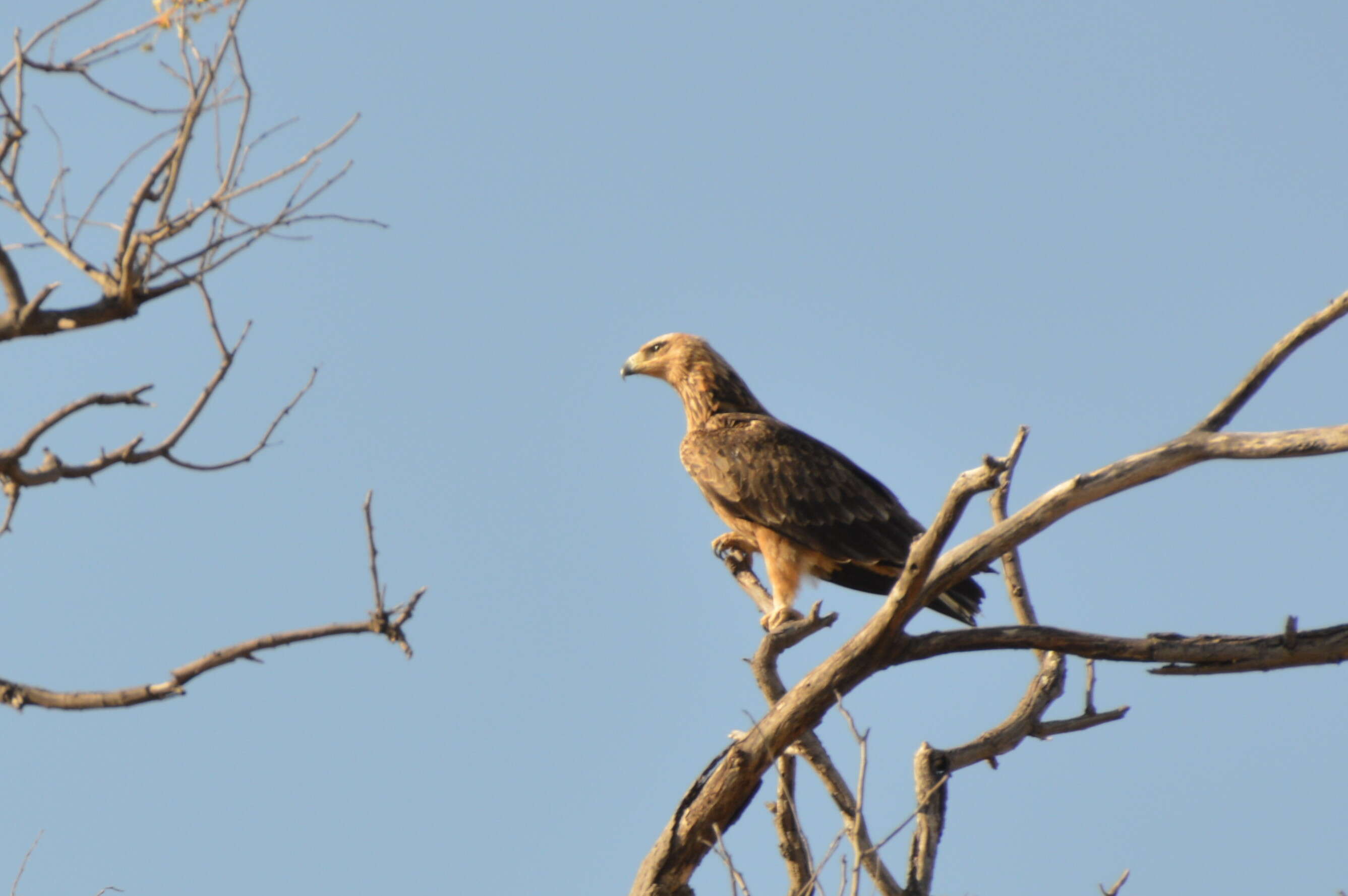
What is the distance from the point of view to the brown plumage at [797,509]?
7.38 metres

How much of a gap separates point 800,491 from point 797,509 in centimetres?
14

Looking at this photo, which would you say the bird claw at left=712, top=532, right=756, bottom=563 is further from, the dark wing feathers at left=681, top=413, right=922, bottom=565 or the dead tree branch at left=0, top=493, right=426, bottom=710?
the dead tree branch at left=0, top=493, right=426, bottom=710

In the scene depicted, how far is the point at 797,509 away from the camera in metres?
7.51

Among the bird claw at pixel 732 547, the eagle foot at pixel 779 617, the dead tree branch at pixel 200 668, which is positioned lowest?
the dead tree branch at pixel 200 668

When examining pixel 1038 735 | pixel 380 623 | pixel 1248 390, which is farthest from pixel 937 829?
pixel 380 623

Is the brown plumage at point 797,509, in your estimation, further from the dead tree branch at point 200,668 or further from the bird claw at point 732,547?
the dead tree branch at point 200,668

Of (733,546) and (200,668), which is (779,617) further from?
(200,668)

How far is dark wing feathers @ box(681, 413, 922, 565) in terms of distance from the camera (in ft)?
24.4

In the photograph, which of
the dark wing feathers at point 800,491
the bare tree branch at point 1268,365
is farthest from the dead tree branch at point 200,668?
the dark wing feathers at point 800,491

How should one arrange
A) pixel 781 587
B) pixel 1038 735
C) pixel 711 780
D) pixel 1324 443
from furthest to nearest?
pixel 781 587 → pixel 1038 735 → pixel 711 780 → pixel 1324 443

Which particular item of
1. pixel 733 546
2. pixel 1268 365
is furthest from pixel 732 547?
pixel 1268 365

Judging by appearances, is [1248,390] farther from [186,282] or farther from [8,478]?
[8,478]

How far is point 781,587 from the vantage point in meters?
7.31

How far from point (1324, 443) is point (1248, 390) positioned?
284 mm
